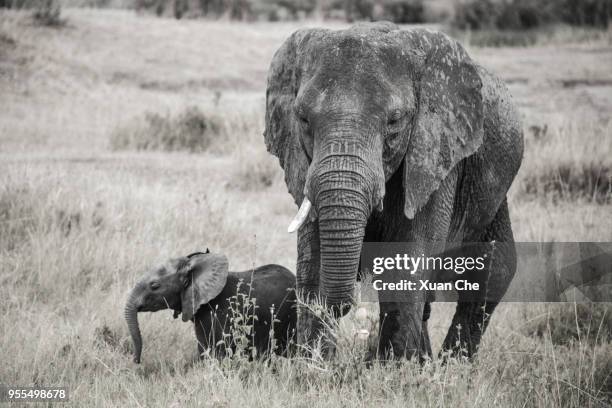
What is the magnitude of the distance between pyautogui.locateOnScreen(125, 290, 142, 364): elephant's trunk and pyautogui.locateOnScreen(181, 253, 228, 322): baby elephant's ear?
0.33 metres

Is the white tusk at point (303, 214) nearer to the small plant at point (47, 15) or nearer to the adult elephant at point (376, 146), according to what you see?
the adult elephant at point (376, 146)

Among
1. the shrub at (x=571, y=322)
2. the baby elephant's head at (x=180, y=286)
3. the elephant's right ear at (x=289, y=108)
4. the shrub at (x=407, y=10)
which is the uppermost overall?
the shrub at (x=407, y=10)

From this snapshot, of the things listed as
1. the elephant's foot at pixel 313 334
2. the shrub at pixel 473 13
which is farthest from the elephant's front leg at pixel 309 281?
the shrub at pixel 473 13

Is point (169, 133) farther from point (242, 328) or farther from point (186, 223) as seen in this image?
point (242, 328)

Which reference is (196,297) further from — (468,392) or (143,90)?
(143,90)

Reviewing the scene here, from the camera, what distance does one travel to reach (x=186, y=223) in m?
8.57

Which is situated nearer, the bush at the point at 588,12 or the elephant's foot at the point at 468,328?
the elephant's foot at the point at 468,328

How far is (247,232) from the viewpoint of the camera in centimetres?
898

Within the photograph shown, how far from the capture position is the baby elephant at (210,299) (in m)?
5.86

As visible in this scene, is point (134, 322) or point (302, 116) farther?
point (134, 322)

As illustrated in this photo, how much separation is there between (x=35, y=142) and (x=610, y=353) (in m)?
9.60

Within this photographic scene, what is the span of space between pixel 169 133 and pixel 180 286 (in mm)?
7980

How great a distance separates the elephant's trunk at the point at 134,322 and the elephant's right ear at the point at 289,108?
143 centimetres

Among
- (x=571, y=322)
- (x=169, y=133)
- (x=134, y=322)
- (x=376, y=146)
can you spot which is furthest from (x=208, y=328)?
(x=169, y=133)
